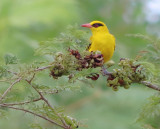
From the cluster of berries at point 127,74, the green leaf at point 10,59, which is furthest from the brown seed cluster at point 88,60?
the green leaf at point 10,59

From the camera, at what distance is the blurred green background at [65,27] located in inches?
237

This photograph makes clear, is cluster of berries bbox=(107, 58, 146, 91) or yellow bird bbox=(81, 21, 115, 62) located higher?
cluster of berries bbox=(107, 58, 146, 91)

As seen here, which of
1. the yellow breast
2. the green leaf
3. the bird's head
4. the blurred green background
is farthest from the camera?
the blurred green background

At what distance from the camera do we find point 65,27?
16.6 ft

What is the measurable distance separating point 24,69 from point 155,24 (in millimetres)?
7447

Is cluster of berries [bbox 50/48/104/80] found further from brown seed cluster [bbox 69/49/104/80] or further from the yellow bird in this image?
the yellow bird

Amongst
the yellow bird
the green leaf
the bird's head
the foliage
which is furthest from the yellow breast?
the green leaf

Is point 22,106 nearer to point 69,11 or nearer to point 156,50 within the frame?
point 156,50

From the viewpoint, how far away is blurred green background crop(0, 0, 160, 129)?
19.7ft

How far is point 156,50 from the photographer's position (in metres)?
2.47

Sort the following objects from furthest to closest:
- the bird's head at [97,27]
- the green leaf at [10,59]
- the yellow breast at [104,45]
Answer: the bird's head at [97,27] → the yellow breast at [104,45] → the green leaf at [10,59]

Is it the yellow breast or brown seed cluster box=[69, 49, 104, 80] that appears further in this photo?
the yellow breast

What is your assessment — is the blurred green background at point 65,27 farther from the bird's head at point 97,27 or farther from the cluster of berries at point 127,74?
the cluster of berries at point 127,74

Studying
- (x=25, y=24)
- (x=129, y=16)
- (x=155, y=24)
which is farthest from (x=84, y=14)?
(x=25, y=24)
